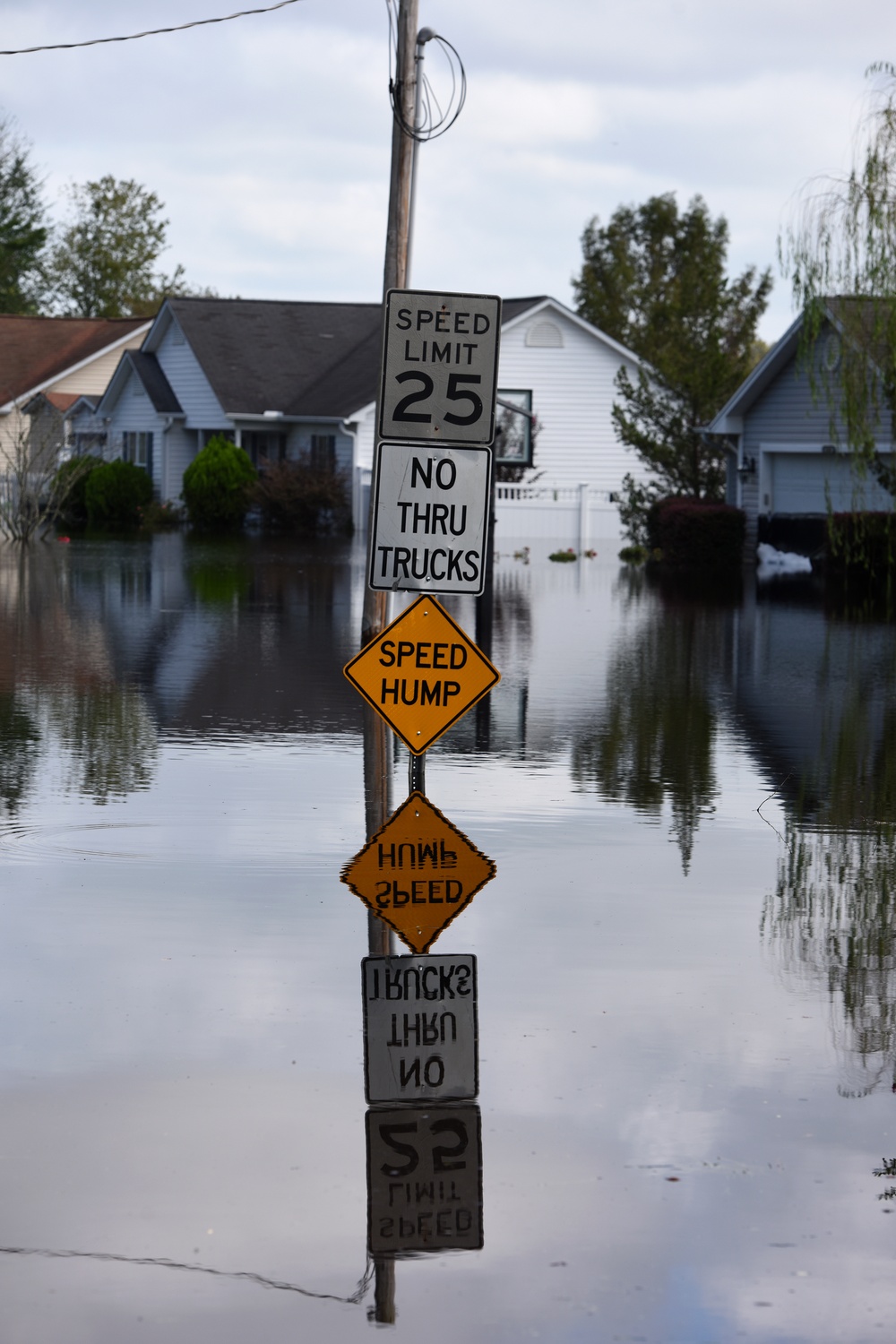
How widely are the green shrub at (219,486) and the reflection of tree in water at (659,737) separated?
3255cm

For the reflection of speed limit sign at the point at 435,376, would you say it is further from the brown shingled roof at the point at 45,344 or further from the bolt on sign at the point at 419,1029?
the brown shingled roof at the point at 45,344

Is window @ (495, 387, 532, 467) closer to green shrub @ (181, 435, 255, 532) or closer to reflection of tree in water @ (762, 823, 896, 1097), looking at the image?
green shrub @ (181, 435, 255, 532)

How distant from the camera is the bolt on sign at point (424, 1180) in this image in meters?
4.59

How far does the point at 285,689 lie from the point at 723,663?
17.0 ft

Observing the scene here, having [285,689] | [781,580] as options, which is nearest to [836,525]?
[781,580]

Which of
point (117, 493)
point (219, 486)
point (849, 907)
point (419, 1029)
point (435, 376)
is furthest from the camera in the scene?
point (117, 493)

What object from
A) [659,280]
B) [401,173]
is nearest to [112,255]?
[659,280]

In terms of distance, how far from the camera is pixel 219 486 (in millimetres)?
53188

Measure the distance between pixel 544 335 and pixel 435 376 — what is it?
149 ft

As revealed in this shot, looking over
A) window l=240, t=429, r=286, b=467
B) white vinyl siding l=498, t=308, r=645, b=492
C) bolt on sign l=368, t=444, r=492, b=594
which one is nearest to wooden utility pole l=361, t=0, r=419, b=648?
bolt on sign l=368, t=444, r=492, b=594

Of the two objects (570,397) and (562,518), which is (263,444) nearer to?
(570,397)

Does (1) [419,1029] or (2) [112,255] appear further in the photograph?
(2) [112,255]

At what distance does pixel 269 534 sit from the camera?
52.7 meters

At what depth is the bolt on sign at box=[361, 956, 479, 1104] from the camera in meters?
5.70
